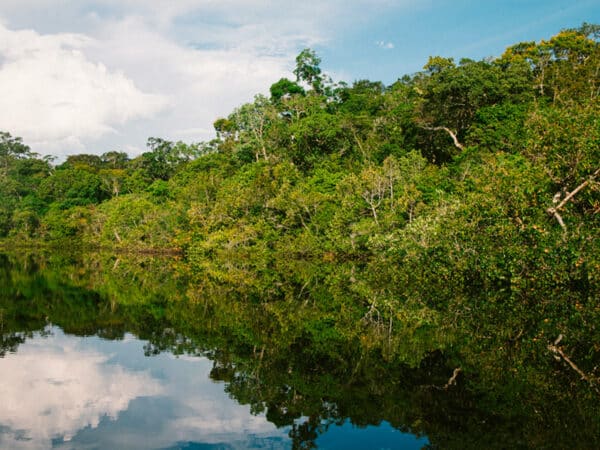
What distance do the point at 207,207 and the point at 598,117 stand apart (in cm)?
3267

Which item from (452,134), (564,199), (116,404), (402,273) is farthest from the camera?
(452,134)

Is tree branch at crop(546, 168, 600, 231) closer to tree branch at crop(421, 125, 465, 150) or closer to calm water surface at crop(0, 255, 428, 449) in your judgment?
calm water surface at crop(0, 255, 428, 449)

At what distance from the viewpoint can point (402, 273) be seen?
71.9 feet

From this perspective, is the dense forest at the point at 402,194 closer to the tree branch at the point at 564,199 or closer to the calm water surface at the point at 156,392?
the tree branch at the point at 564,199

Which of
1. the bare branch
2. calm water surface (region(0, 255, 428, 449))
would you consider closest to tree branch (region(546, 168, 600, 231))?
the bare branch

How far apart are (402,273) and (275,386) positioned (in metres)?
15.2

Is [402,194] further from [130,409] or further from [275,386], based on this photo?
[130,409]

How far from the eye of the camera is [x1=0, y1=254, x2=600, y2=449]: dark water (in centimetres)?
591

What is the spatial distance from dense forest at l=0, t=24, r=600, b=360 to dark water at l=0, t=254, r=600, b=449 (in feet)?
6.79

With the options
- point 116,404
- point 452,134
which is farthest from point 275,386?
point 452,134

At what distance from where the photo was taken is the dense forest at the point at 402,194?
15188 mm

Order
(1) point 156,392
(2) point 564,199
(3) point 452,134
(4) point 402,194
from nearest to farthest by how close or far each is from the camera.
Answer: (1) point 156,392
(2) point 564,199
(4) point 402,194
(3) point 452,134

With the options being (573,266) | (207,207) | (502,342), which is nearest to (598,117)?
(573,266)

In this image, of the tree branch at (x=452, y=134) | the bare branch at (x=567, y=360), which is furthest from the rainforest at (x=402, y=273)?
the tree branch at (x=452, y=134)
